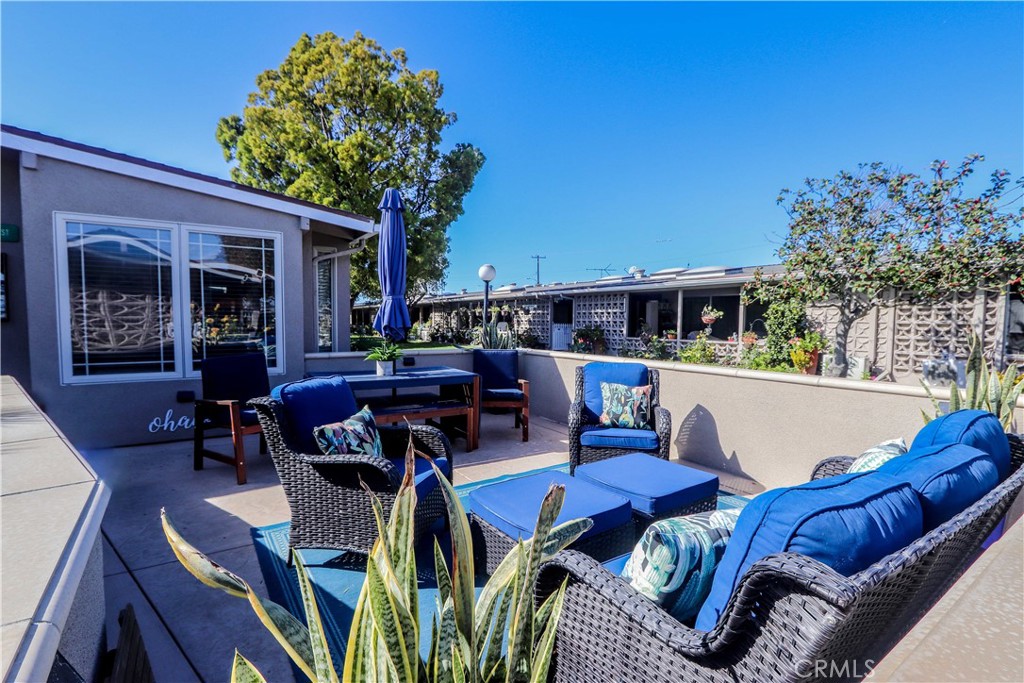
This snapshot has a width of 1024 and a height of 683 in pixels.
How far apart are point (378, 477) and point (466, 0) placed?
7809 mm

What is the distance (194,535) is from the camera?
327cm

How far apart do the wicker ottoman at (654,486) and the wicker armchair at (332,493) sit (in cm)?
116

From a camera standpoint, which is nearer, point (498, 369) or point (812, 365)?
point (498, 369)

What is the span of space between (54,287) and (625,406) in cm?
631

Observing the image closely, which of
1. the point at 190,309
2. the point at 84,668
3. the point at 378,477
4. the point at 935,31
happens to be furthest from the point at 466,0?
the point at 84,668

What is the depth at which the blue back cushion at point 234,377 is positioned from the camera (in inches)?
193

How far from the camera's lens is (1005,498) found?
1.60 m

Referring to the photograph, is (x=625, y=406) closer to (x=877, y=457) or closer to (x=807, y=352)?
(x=877, y=457)

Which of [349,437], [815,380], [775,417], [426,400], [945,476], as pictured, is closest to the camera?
[945,476]

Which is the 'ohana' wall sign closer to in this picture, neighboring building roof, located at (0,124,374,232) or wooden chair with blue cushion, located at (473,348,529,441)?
neighboring building roof, located at (0,124,374,232)

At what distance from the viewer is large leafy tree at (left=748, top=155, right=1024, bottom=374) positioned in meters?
7.31

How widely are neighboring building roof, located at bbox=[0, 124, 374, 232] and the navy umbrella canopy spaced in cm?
158

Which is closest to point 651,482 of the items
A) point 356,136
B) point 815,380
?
point 815,380

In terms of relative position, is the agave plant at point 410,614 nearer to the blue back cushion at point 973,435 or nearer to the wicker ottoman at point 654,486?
the wicker ottoman at point 654,486
